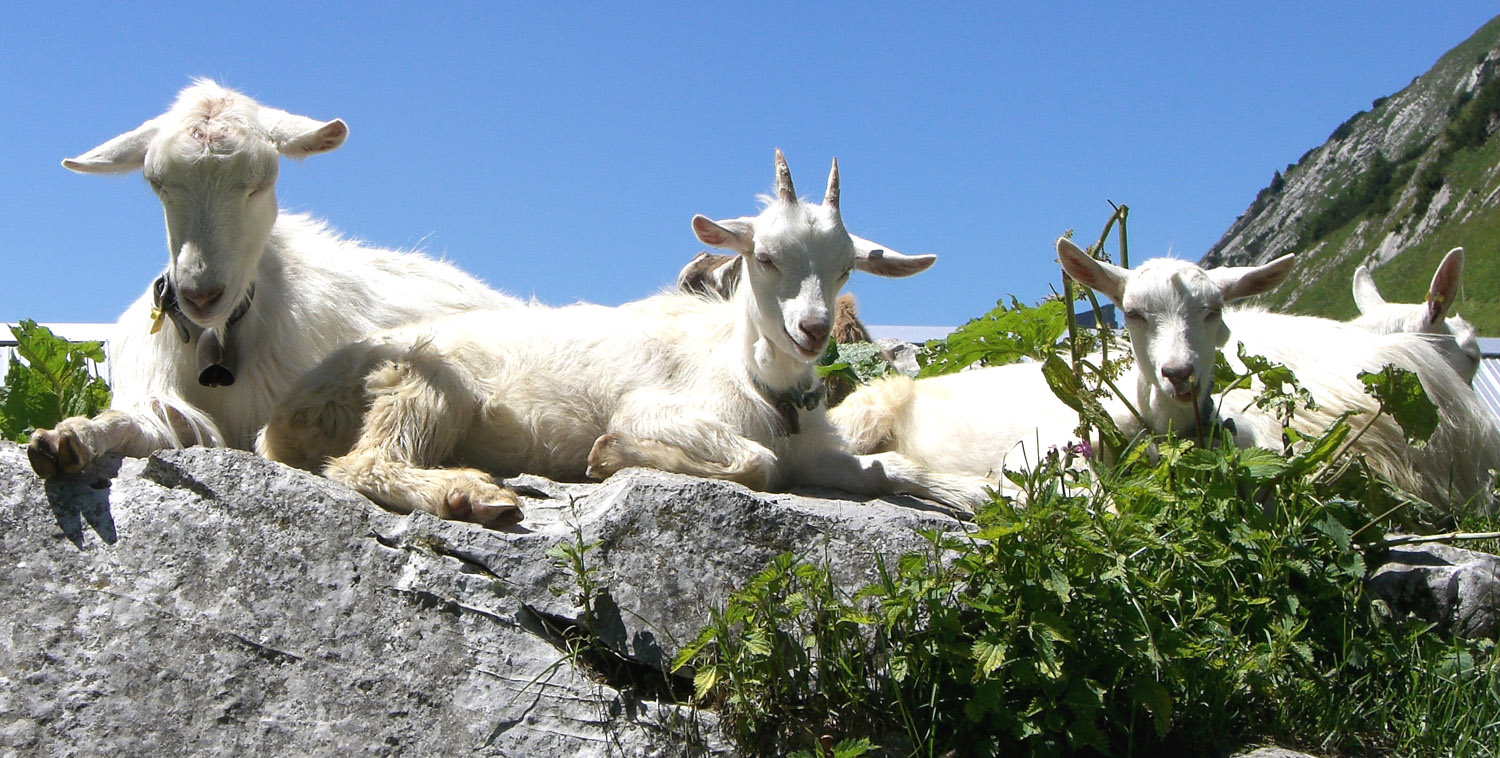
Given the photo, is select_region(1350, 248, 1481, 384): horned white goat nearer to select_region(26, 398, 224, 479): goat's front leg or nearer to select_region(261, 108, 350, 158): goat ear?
select_region(261, 108, 350, 158): goat ear


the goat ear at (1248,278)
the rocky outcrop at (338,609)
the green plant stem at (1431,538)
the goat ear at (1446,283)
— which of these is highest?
the goat ear at (1446,283)

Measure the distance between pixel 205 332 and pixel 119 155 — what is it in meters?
0.71

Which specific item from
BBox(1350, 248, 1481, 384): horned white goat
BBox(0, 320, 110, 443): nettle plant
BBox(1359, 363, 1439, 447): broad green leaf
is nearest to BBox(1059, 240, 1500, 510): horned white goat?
BBox(1350, 248, 1481, 384): horned white goat

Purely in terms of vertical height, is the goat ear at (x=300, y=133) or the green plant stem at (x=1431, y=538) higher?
the goat ear at (x=300, y=133)

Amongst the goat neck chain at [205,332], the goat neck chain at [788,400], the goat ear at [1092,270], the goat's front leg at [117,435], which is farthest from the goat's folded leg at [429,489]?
the goat ear at [1092,270]

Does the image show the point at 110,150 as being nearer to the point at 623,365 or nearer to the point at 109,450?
the point at 109,450

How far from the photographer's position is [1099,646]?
3254mm

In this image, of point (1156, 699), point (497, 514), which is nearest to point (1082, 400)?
point (1156, 699)

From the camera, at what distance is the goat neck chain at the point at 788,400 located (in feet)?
15.8

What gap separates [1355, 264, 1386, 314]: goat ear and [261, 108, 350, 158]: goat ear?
5241 mm

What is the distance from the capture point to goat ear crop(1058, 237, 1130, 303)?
470cm

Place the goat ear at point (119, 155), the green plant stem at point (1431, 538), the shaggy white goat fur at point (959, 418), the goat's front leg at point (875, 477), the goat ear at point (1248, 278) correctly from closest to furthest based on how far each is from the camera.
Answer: the green plant stem at point (1431, 538)
the goat ear at point (119, 155)
the goat ear at point (1248, 278)
the goat's front leg at point (875, 477)
the shaggy white goat fur at point (959, 418)

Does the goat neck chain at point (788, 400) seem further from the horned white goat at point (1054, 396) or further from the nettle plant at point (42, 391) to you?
the nettle plant at point (42, 391)

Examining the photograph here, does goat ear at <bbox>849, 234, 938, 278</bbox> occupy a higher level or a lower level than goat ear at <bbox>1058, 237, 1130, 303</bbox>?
higher
